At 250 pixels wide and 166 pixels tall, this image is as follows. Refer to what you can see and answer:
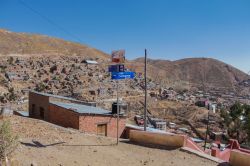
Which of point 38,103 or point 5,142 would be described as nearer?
point 5,142

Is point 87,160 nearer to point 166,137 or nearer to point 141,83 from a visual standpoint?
point 166,137

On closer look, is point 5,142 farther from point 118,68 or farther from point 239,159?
point 239,159

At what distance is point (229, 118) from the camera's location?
57.1 metres

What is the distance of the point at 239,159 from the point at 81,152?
607 centimetres

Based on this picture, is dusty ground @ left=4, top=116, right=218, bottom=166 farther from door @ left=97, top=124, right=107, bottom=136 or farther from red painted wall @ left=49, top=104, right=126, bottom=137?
door @ left=97, top=124, right=107, bottom=136

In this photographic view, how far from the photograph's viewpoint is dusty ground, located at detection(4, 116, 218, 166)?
11049 millimetres

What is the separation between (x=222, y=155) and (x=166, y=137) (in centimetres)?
599

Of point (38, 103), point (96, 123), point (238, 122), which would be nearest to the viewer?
point (96, 123)

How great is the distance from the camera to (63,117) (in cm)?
2003

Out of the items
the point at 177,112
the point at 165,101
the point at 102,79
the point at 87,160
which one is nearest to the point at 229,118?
the point at 177,112

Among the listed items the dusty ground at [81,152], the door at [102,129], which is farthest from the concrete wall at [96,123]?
the dusty ground at [81,152]

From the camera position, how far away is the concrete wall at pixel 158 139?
48.0 ft

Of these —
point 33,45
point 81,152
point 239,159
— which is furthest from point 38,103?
point 33,45

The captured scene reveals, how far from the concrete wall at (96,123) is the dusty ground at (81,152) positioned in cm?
275
